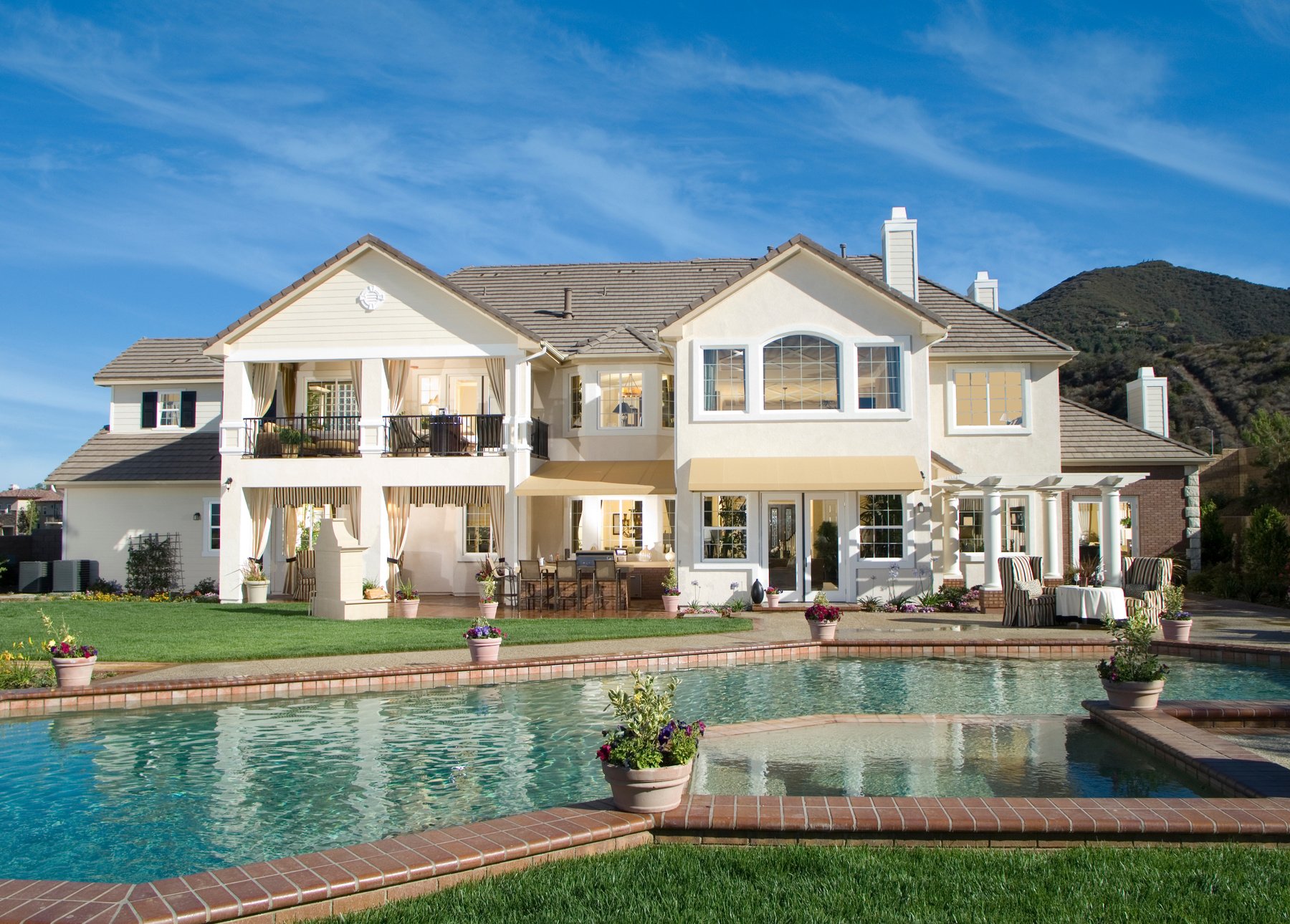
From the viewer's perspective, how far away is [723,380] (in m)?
25.6

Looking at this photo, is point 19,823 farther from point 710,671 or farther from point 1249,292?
point 1249,292

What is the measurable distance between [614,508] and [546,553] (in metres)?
2.30

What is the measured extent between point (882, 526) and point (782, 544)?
2.38 meters

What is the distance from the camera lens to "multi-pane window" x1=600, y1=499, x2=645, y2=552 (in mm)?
29797

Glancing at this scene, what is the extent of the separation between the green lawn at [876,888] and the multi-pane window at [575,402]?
23.1m

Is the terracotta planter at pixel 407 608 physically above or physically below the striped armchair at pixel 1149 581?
below

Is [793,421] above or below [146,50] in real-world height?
below

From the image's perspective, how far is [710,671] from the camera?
1636cm

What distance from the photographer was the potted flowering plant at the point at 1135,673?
37.1 ft

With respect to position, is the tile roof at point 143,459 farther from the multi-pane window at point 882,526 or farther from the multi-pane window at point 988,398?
the multi-pane window at point 988,398

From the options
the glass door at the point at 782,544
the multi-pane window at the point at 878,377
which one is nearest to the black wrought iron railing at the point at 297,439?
the glass door at the point at 782,544

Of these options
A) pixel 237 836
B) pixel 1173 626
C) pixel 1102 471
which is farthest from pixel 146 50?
pixel 1102 471

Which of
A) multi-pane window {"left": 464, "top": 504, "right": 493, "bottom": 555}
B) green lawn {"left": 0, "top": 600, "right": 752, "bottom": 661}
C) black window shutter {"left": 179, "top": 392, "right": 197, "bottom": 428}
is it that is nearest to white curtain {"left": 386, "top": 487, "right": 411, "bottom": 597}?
multi-pane window {"left": 464, "top": 504, "right": 493, "bottom": 555}

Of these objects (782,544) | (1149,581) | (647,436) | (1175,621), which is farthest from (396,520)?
(1175,621)
